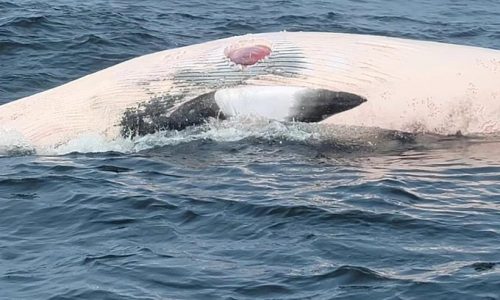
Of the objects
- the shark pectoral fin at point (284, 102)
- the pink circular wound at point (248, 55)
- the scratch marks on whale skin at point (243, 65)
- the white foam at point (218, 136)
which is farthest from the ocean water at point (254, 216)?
the pink circular wound at point (248, 55)

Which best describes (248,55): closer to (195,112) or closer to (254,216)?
(195,112)

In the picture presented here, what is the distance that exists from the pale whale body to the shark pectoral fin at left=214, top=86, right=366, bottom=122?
10 millimetres

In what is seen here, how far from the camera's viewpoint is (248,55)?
11.8 metres

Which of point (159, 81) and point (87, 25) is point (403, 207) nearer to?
point (159, 81)

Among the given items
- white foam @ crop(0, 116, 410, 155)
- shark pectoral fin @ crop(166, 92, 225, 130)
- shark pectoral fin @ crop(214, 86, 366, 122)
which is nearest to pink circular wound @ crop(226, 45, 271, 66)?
shark pectoral fin @ crop(214, 86, 366, 122)

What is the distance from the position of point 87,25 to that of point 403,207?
39.1ft

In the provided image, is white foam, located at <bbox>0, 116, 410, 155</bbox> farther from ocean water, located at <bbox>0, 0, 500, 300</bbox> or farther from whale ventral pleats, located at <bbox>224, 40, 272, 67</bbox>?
whale ventral pleats, located at <bbox>224, 40, 272, 67</bbox>

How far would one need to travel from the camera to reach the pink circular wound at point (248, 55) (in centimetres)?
1180

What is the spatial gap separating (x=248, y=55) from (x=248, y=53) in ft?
0.07

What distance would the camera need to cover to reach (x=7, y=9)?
70.7ft

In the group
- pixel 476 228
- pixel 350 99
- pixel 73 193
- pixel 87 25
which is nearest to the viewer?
pixel 476 228

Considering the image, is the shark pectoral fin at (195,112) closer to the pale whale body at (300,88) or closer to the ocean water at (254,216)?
the pale whale body at (300,88)

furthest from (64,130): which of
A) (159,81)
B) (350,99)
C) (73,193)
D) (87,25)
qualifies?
(87,25)

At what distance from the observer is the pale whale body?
1166 centimetres
